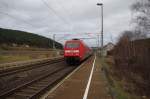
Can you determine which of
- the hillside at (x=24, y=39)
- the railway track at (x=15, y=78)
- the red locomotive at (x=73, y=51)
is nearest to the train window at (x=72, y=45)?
the red locomotive at (x=73, y=51)

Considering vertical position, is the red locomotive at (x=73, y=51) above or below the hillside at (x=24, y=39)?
below

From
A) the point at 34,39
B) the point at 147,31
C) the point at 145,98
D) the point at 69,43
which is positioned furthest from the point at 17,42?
Result: the point at 145,98

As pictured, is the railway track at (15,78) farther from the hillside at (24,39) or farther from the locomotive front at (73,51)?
the hillside at (24,39)

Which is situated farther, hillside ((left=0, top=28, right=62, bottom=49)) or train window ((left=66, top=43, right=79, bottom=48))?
hillside ((left=0, top=28, right=62, bottom=49))

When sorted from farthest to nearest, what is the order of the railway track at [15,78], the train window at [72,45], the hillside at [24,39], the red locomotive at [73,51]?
1. the hillside at [24,39]
2. the train window at [72,45]
3. the red locomotive at [73,51]
4. the railway track at [15,78]

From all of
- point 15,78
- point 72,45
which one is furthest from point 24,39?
point 15,78

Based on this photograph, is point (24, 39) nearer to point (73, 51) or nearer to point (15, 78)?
point (73, 51)

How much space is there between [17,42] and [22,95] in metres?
90.7

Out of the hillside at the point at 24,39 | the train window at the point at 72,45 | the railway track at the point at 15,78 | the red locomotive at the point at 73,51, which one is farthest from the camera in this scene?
the hillside at the point at 24,39

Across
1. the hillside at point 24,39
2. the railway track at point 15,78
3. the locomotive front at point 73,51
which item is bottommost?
the railway track at point 15,78

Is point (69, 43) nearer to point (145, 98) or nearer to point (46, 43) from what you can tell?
point (145, 98)

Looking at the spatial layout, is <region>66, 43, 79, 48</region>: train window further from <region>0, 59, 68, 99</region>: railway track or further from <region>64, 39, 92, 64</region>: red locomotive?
<region>0, 59, 68, 99</region>: railway track

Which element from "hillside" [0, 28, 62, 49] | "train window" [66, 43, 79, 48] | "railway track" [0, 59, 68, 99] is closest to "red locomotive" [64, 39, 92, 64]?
"train window" [66, 43, 79, 48]

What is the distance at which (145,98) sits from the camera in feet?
44.1
